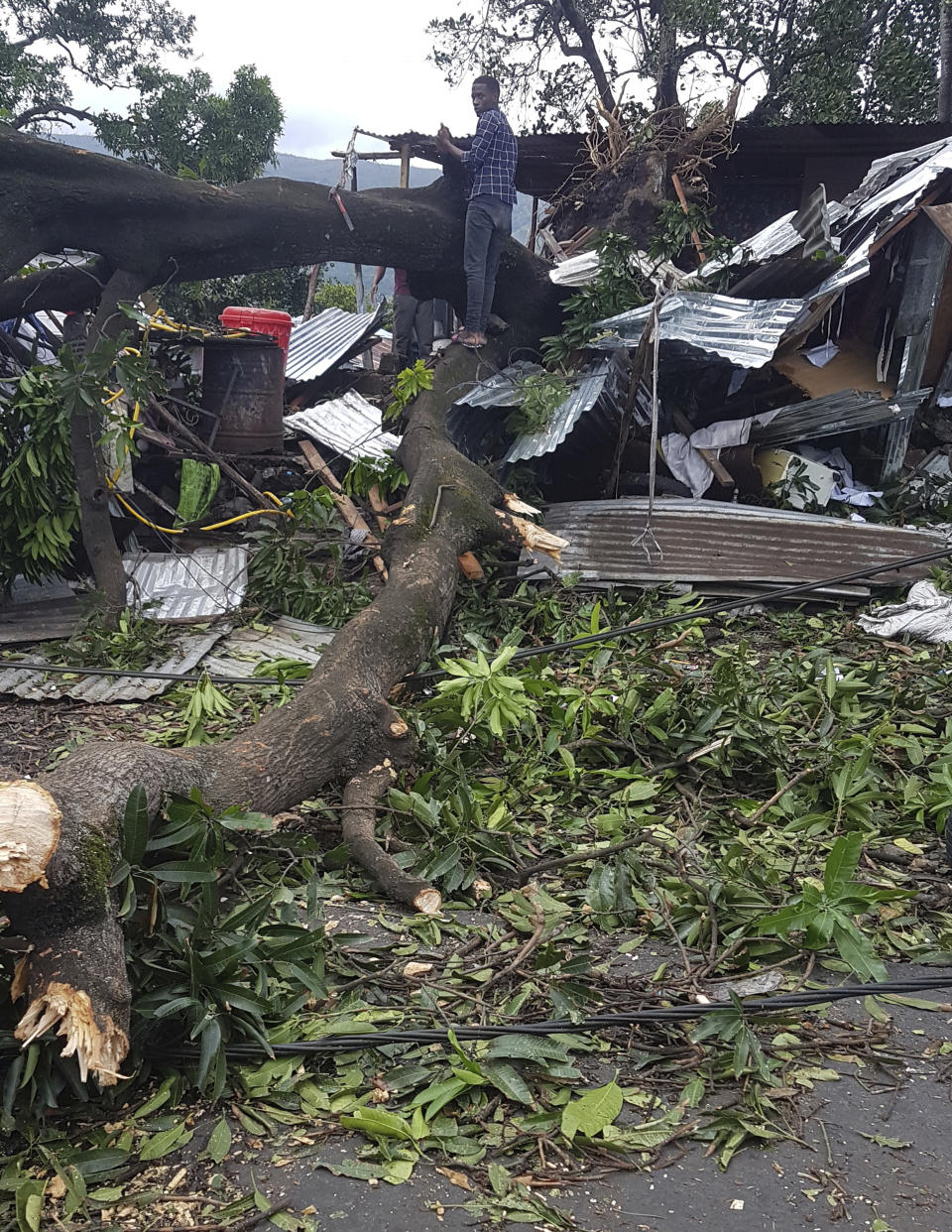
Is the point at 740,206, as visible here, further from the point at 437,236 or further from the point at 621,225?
the point at 437,236

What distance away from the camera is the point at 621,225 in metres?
10.1

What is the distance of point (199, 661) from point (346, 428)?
13.3 ft

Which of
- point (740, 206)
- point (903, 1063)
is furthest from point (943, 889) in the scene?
point (740, 206)

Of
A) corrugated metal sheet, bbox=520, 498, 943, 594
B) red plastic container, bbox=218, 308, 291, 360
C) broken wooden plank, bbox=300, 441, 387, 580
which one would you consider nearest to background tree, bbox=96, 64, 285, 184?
red plastic container, bbox=218, 308, 291, 360

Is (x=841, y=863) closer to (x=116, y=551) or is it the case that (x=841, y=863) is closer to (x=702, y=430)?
(x=116, y=551)

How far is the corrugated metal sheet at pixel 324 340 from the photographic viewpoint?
11.2 metres

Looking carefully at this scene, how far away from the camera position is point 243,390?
7.87 m

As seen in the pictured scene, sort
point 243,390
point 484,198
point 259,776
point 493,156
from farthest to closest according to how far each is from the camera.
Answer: point 243,390
point 484,198
point 493,156
point 259,776

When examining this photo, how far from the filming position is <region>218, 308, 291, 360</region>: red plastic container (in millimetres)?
9930

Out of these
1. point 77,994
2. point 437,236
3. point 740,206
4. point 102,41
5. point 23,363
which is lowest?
point 77,994

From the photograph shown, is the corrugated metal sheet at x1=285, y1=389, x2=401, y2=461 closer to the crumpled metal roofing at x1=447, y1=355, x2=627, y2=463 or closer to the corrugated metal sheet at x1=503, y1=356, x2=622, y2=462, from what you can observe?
the crumpled metal roofing at x1=447, y1=355, x2=627, y2=463

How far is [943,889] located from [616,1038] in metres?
1.40

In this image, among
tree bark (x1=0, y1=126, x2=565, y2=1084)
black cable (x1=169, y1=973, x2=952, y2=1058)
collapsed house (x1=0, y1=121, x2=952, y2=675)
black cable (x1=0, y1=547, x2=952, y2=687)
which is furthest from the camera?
collapsed house (x1=0, y1=121, x2=952, y2=675)

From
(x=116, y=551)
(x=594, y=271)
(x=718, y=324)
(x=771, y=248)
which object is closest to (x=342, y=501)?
(x=116, y=551)
